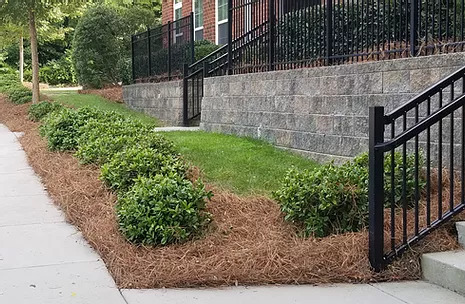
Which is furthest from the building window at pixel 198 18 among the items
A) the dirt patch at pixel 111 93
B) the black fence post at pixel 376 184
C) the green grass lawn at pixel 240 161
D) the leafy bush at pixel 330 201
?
the black fence post at pixel 376 184

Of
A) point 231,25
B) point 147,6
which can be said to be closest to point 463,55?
point 231,25

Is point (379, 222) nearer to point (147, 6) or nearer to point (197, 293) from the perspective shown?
point (197, 293)

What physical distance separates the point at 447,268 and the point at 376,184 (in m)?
0.78

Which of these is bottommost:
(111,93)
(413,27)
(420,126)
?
(420,126)

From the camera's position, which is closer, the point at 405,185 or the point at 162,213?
the point at 405,185

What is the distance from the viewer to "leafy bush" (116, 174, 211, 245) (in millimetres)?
5312

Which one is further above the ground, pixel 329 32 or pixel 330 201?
pixel 329 32

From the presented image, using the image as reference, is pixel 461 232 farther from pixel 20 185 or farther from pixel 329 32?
pixel 20 185

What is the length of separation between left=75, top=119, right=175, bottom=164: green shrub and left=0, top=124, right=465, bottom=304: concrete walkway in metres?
1.96

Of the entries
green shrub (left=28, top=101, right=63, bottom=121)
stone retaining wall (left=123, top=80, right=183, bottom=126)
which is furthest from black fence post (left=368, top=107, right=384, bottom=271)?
green shrub (left=28, top=101, right=63, bottom=121)

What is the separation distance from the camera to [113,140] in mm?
8281

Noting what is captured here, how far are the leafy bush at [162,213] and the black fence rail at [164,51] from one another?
29.4 ft

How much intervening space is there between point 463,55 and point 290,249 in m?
2.61

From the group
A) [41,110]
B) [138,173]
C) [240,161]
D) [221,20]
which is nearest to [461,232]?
[138,173]
